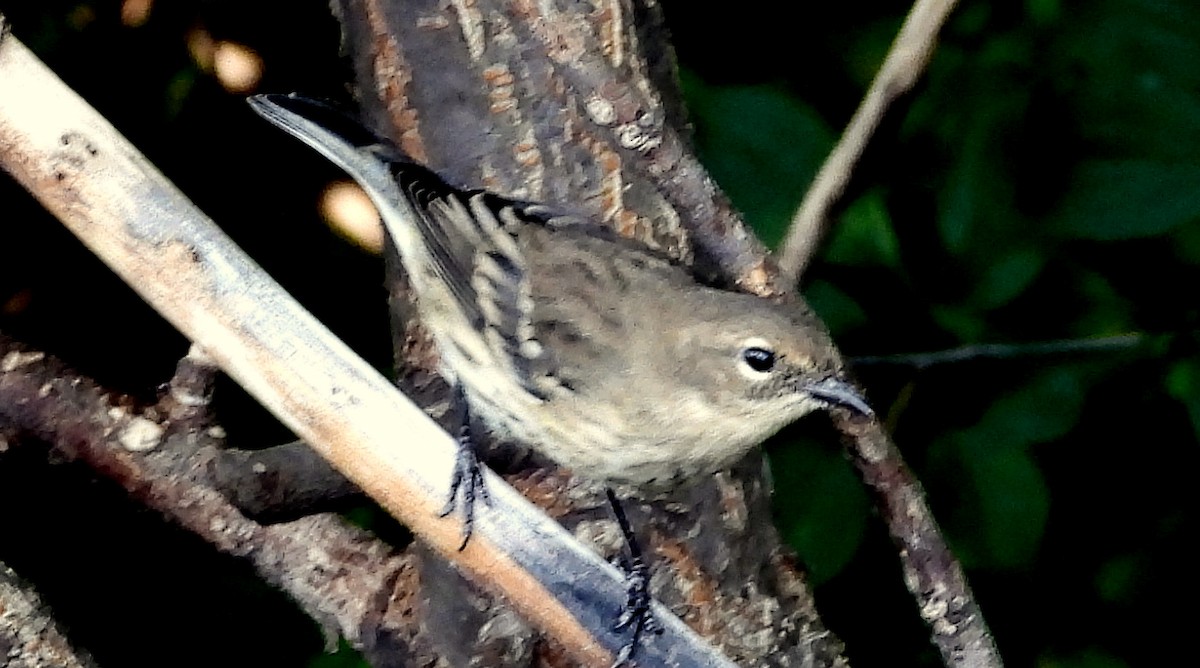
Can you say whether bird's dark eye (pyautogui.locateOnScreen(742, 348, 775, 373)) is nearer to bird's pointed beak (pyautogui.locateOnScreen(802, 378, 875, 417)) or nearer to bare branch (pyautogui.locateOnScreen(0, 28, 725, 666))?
bird's pointed beak (pyautogui.locateOnScreen(802, 378, 875, 417))

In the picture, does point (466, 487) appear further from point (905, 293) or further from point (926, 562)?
point (905, 293)

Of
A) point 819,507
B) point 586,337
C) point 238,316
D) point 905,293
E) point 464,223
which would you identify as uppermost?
point 238,316

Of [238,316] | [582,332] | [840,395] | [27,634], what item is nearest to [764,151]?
[582,332]

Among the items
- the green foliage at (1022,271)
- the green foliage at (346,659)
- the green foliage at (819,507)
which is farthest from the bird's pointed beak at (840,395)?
the green foliage at (346,659)

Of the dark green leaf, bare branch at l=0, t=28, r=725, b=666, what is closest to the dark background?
the dark green leaf

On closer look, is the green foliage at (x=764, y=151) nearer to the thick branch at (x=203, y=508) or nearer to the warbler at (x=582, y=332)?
the warbler at (x=582, y=332)
